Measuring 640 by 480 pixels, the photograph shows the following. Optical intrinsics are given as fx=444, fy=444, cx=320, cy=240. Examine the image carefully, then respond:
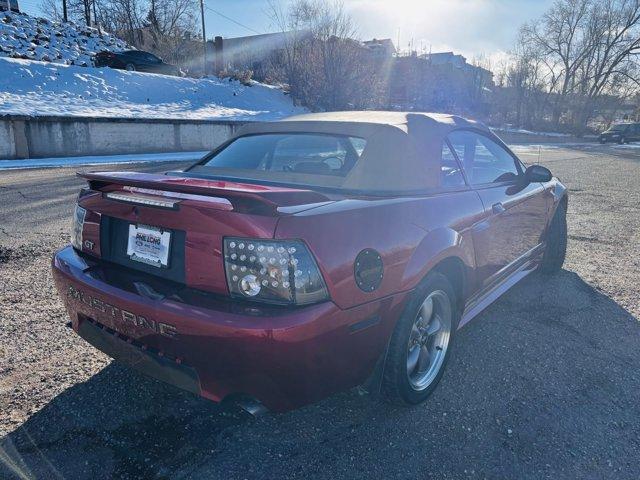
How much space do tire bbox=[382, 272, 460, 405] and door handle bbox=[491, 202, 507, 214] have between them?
28.9 inches

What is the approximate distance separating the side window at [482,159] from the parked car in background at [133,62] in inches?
920

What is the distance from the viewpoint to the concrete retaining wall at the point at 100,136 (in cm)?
1206

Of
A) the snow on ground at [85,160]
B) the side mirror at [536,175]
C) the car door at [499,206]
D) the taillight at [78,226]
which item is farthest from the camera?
the snow on ground at [85,160]

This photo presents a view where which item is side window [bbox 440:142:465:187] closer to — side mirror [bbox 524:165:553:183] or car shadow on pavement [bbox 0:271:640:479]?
side mirror [bbox 524:165:553:183]

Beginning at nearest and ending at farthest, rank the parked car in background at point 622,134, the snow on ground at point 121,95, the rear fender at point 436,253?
the rear fender at point 436,253, the snow on ground at point 121,95, the parked car in background at point 622,134

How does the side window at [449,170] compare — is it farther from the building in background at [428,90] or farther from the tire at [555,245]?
the building in background at [428,90]

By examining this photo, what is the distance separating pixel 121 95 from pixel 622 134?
3700 cm

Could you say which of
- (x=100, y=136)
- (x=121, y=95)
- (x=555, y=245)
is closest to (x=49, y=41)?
(x=121, y=95)

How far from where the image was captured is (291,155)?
2861 millimetres

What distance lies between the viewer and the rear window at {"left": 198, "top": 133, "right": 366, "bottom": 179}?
8.64 feet

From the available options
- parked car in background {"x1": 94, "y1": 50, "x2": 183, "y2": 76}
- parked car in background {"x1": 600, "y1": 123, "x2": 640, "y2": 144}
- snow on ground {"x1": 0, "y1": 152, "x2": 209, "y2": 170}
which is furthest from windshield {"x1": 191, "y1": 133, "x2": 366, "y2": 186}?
parked car in background {"x1": 600, "y1": 123, "x2": 640, "y2": 144}

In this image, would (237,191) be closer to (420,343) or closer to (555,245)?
(420,343)

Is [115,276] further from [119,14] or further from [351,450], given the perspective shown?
[119,14]

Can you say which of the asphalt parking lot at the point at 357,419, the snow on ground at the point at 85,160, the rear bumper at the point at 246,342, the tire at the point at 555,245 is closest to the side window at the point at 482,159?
the tire at the point at 555,245
